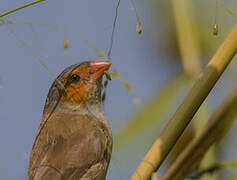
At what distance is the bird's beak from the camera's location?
12.1 ft

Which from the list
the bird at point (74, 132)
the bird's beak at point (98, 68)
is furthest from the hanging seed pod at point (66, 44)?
the bird's beak at point (98, 68)

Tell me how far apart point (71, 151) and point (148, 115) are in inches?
30.9

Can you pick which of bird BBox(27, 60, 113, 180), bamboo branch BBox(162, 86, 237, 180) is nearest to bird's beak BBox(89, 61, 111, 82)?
bird BBox(27, 60, 113, 180)

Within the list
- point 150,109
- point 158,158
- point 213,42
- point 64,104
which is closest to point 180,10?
point 213,42

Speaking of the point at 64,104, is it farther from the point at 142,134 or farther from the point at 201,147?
the point at 201,147

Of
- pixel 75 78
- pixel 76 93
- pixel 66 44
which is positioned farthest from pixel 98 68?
pixel 66 44

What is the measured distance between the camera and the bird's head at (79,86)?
12.2 feet

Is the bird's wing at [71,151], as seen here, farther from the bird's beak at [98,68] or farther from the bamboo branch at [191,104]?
the bamboo branch at [191,104]

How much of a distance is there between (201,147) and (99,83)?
8.13ft

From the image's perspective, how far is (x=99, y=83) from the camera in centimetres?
389

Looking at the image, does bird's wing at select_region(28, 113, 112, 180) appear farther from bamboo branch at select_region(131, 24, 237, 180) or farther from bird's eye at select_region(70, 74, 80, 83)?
bamboo branch at select_region(131, 24, 237, 180)

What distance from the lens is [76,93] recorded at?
3.87 metres

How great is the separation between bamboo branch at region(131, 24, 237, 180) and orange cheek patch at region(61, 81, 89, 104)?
6.99 feet

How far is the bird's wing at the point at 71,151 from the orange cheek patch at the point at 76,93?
0.27 meters
